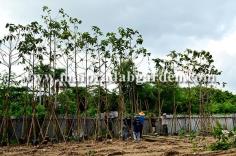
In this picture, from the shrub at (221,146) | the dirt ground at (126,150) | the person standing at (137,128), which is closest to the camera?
the shrub at (221,146)

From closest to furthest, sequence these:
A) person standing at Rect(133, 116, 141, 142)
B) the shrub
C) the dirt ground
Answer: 1. the shrub
2. the dirt ground
3. person standing at Rect(133, 116, 141, 142)

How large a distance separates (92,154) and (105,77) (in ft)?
33.3

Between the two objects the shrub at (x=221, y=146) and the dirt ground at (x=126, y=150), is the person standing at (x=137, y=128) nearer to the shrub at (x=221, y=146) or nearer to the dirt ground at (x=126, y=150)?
the dirt ground at (x=126, y=150)

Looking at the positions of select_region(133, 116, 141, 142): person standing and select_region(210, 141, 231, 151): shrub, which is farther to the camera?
select_region(133, 116, 141, 142): person standing

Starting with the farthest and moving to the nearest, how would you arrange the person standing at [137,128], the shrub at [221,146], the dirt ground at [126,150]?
1. the person standing at [137,128]
2. the dirt ground at [126,150]
3. the shrub at [221,146]

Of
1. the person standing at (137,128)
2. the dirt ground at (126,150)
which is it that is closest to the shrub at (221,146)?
the dirt ground at (126,150)

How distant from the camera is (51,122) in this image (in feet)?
71.4

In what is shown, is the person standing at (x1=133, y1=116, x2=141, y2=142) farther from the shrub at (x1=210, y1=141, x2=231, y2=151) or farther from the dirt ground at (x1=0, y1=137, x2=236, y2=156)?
the shrub at (x1=210, y1=141, x2=231, y2=151)

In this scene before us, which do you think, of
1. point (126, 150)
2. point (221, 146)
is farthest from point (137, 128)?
point (221, 146)

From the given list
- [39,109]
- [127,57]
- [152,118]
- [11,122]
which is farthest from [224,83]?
[11,122]

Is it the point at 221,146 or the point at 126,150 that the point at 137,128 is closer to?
the point at 126,150

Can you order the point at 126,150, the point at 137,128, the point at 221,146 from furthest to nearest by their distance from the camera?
1. the point at 137,128
2. the point at 126,150
3. the point at 221,146

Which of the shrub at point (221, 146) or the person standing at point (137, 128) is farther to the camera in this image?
the person standing at point (137, 128)

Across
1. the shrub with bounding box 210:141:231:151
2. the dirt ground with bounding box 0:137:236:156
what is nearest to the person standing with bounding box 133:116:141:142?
the dirt ground with bounding box 0:137:236:156
